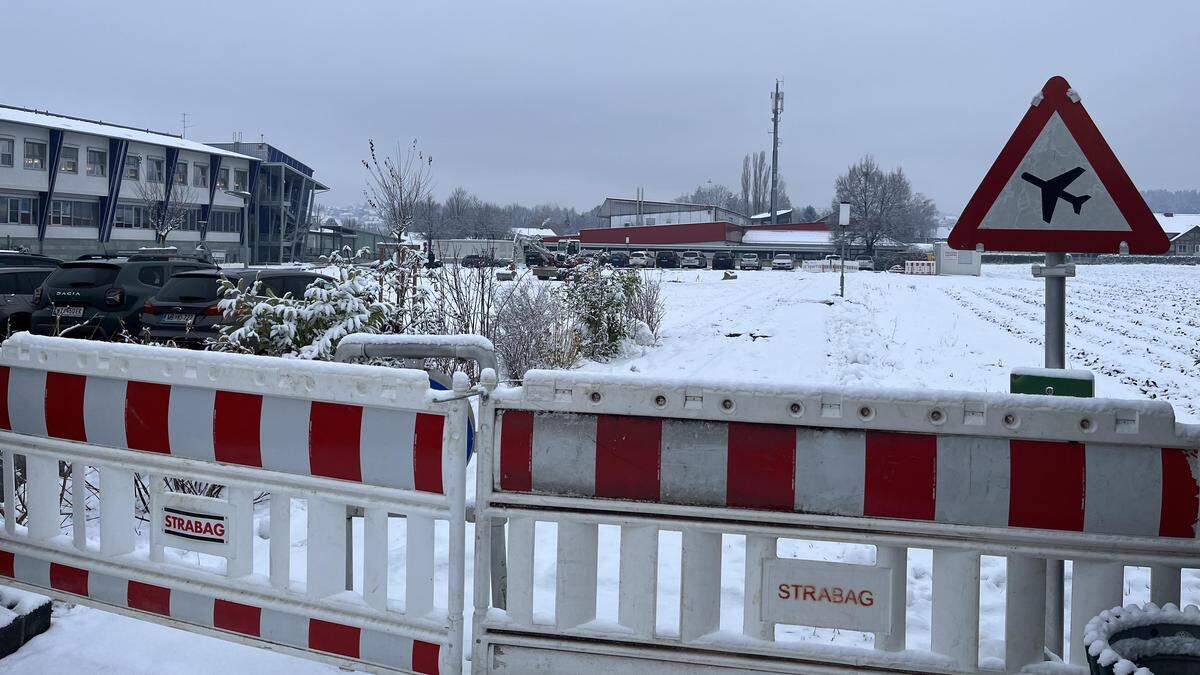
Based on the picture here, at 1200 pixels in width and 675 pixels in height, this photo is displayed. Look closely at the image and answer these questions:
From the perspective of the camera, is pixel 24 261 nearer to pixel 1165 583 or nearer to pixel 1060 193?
pixel 1060 193

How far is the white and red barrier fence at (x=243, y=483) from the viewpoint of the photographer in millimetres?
3551

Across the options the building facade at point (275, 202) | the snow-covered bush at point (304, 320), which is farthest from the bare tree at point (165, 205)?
the snow-covered bush at point (304, 320)

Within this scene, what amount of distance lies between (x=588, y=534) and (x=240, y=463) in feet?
4.77

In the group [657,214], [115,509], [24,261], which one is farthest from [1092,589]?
[657,214]

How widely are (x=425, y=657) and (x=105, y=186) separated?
64595 mm

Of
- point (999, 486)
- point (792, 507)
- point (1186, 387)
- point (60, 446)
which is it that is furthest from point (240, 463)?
point (1186, 387)

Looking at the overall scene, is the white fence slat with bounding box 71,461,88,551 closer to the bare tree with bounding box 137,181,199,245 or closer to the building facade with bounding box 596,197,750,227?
the bare tree with bounding box 137,181,199,245

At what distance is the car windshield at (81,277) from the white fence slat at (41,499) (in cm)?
1357

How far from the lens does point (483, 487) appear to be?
3496mm

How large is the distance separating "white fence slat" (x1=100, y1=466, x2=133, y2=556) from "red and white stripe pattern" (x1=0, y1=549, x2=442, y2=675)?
0.48ft

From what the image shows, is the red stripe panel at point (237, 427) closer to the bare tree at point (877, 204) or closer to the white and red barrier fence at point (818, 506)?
the white and red barrier fence at point (818, 506)

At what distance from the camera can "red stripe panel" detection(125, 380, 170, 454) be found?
13.0ft

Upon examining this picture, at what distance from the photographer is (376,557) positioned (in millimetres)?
3621

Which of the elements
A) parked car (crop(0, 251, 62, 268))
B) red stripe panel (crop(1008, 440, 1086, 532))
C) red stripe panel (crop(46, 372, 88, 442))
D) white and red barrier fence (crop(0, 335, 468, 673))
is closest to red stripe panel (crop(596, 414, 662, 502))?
white and red barrier fence (crop(0, 335, 468, 673))
